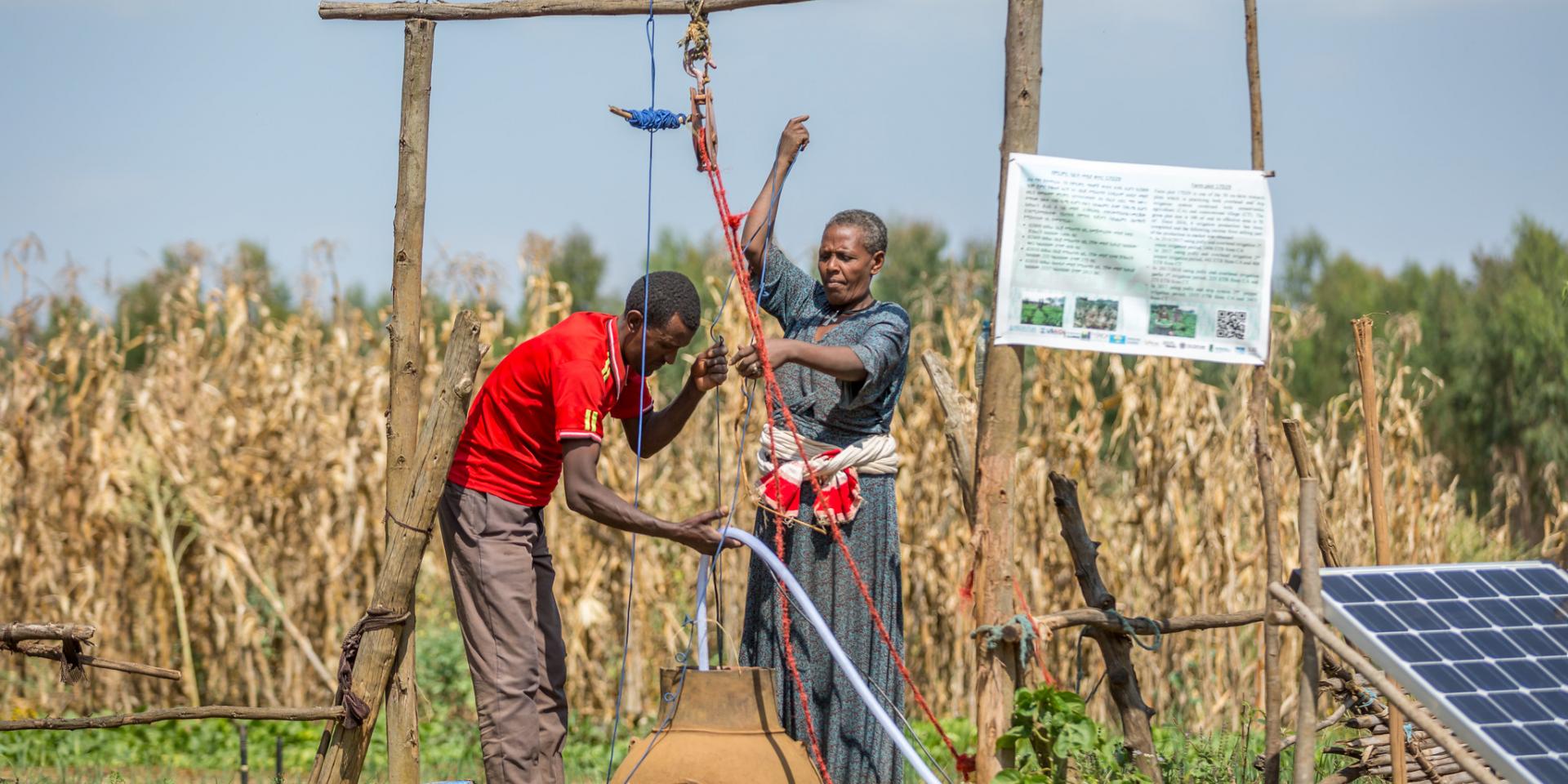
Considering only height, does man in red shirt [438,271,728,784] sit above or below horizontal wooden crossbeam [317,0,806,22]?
below

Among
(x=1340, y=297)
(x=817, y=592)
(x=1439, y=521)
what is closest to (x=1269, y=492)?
(x=817, y=592)

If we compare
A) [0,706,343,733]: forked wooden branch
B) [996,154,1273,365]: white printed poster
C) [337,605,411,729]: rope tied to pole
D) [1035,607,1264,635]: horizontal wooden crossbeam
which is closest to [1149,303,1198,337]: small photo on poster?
[996,154,1273,365]: white printed poster

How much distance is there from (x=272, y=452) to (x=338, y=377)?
680mm

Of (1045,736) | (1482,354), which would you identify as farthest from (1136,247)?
(1482,354)

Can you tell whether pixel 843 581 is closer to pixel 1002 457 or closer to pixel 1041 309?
pixel 1002 457

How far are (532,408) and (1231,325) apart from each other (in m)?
2.32

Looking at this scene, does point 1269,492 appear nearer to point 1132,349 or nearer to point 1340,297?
point 1132,349

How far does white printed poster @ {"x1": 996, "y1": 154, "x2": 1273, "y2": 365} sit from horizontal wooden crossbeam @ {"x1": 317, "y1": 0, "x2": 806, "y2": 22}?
4.79ft

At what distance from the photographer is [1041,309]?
14.2ft

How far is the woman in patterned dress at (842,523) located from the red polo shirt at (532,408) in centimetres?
65

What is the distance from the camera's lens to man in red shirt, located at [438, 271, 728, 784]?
4766 millimetres

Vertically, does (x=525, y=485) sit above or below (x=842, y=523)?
above

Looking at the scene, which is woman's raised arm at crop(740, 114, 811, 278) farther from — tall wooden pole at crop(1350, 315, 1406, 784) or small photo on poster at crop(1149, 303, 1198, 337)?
tall wooden pole at crop(1350, 315, 1406, 784)

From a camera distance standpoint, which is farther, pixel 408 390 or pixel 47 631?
pixel 408 390
